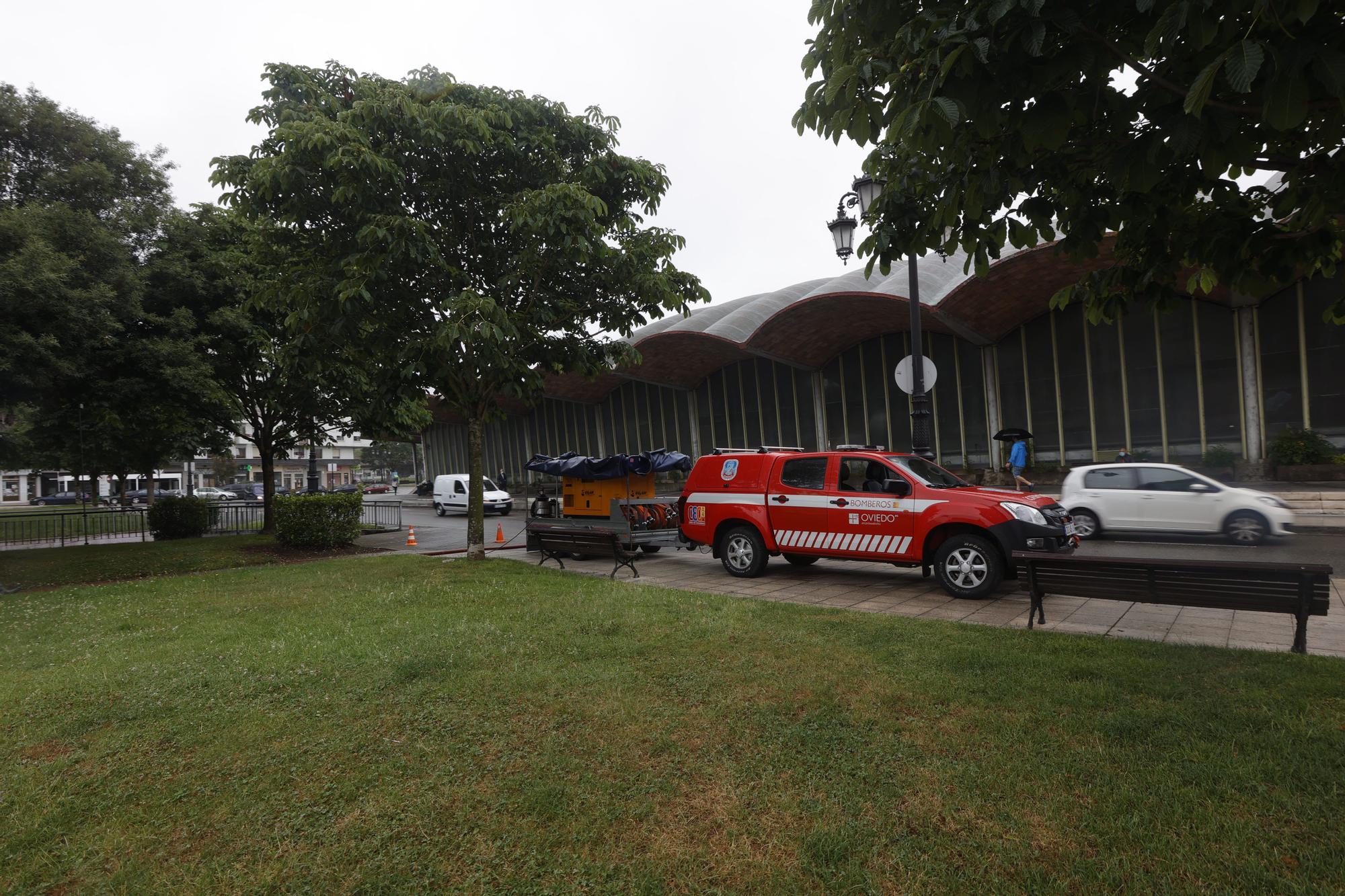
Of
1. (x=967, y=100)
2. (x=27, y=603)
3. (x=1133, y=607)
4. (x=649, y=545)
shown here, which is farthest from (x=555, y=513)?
(x=967, y=100)

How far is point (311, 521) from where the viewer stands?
1623cm

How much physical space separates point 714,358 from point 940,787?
30074mm

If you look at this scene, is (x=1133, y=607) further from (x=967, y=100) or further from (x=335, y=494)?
(x=335, y=494)

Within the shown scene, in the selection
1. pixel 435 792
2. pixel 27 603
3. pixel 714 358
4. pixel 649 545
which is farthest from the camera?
pixel 714 358

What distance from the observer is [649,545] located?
43.4 ft

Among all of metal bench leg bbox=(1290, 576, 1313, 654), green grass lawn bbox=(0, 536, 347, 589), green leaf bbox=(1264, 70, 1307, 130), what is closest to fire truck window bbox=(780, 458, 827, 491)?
metal bench leg bbox=(1290, 576, 1313, 654)

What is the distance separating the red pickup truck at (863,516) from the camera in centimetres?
830

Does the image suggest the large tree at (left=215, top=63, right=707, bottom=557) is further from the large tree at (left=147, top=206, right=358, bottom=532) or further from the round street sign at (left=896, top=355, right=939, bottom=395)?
the round street sign at (left=896, top=355, right=939, bottom=395)

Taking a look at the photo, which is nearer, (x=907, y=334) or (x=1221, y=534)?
(x=1221, y=534)

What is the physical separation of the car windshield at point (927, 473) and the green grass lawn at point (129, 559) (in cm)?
1271

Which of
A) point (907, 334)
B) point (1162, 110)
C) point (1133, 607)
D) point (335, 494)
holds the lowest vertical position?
point (1133, 607)

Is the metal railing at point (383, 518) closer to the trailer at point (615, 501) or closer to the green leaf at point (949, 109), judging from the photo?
the trailer at point (615, 501)

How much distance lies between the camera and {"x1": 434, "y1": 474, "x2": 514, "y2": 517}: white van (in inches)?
1166

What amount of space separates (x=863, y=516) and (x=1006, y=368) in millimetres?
19994
